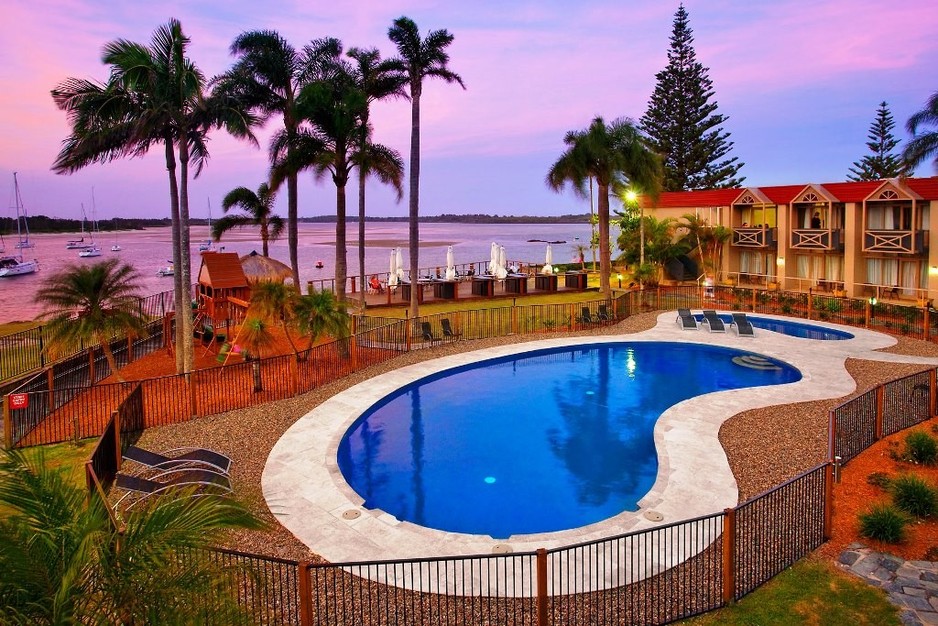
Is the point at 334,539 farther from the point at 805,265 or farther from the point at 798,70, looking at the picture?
the point at 798,70

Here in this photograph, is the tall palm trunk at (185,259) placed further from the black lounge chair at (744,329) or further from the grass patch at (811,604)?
the black lounge chair at (744,329)

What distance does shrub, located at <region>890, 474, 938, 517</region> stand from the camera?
924 centimetres

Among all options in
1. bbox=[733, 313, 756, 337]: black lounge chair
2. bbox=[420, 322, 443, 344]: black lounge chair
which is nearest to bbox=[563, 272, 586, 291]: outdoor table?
bbox=[733, 313, 756, 337]: black lounge chair

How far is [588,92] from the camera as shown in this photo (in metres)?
59.8

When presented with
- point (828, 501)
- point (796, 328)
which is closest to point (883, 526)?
point (828, 501)

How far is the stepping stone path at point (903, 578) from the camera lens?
6840mm

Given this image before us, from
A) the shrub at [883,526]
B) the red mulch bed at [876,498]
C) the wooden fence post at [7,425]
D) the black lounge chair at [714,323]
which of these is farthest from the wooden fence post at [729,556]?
the black lounge chair at [714,323]

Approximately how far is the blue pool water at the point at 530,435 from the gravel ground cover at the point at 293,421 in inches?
63.7

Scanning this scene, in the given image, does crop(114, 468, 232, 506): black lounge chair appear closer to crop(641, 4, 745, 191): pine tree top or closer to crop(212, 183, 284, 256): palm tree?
crop(212, 183, 284, 256): palm tree

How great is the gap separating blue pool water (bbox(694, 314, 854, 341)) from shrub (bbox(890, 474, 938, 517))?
1453 cm

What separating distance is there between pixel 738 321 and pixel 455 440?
13710 mm

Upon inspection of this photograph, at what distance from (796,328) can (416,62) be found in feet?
58.3

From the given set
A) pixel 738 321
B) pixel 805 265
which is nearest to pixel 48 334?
pixel 738 321

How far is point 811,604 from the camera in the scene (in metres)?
7.07
